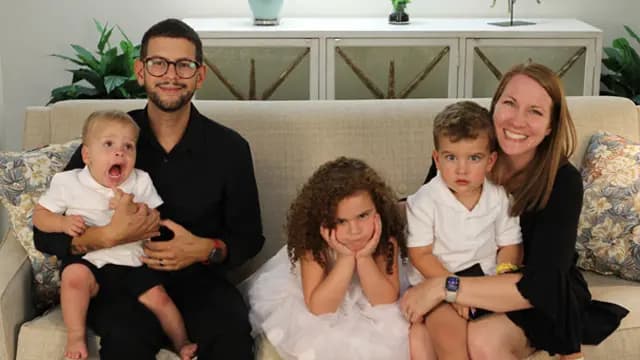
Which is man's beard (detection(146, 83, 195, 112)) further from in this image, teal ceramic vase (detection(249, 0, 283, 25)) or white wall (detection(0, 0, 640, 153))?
white wall (detection(0, 0, 640, 153))

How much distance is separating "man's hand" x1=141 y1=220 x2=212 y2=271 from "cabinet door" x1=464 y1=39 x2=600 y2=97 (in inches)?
75.6

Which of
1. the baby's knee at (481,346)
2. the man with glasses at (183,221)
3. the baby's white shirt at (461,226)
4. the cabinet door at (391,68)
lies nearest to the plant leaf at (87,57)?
the cabinet door at (391,68)

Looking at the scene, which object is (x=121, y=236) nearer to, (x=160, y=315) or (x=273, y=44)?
(x=160, y=315)

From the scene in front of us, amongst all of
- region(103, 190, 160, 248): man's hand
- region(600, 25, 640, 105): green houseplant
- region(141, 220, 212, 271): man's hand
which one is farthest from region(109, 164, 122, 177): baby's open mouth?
region(600, 25, 640, 105): green houseplant

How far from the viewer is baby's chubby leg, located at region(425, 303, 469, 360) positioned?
2430mm

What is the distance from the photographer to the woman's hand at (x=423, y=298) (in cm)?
247

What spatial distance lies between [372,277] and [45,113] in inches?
42.8

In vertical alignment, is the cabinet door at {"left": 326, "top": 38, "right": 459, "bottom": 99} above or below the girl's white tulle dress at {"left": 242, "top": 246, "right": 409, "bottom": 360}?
above

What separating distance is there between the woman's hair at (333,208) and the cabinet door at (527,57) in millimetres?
1794

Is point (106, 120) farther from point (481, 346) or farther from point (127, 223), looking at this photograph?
point (481, 346)

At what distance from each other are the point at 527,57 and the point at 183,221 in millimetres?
2018

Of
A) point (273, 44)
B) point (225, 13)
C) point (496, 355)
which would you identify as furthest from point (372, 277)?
point (225, 13)

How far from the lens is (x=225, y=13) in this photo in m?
4.60

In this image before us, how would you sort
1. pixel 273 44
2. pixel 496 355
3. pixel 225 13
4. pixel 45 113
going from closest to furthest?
pixel 496 355, pixel 45 113, pixel 273 44, pixel 225 13
